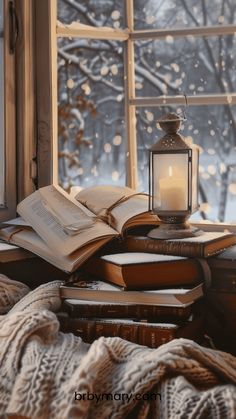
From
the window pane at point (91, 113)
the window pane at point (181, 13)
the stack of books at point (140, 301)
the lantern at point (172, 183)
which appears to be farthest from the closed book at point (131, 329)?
the window pane at point (181, 13)

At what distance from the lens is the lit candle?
61.7 inches

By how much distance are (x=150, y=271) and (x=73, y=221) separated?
0.26 m

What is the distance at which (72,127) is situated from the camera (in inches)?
90.2

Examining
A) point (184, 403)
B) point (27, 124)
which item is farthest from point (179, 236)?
point (27, 124)

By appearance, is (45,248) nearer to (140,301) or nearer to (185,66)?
(140,301)

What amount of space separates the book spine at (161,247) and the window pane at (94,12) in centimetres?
77

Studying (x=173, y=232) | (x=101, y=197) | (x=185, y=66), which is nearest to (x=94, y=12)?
(x=185, y=66)

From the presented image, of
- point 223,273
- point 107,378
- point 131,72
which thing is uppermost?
point 131,72

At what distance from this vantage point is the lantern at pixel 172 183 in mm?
1562

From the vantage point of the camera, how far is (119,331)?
4.53 ft

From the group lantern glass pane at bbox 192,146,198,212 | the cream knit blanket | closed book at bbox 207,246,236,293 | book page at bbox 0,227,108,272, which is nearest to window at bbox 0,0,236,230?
book page at bbox 0,227,108,272

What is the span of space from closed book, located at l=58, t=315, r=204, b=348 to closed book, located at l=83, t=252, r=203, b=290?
0.08m

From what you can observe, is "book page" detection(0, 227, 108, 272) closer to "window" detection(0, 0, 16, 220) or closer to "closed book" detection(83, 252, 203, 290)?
"closed book" detection(83, 252, 203, 290)

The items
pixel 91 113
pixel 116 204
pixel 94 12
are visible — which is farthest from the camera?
pixel 91 113
